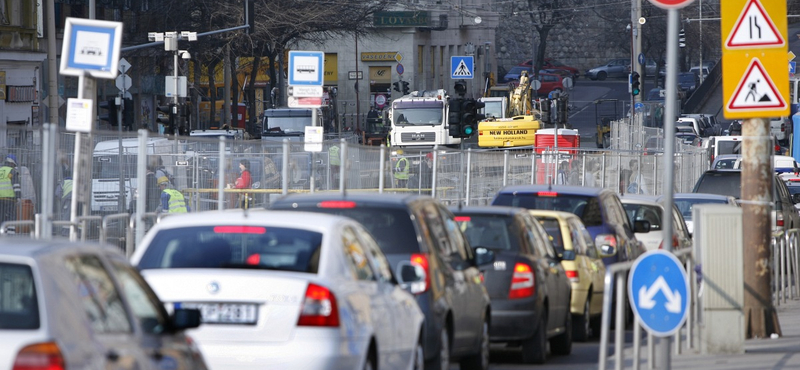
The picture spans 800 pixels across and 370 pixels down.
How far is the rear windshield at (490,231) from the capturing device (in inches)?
490

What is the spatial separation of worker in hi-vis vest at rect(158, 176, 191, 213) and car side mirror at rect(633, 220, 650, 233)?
5.51 m

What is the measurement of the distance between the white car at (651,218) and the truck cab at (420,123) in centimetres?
3458

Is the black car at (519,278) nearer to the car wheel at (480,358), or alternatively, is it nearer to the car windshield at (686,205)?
the car wheel at (480,358)

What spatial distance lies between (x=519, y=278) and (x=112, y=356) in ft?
22.9

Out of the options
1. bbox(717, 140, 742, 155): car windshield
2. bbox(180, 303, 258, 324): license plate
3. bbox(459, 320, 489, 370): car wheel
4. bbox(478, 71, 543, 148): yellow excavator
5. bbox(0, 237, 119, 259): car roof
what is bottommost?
bbox(459, 320, 489, 370): car wheel

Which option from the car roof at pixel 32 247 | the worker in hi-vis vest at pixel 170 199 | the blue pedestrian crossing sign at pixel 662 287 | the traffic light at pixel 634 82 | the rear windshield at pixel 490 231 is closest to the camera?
the car roof at pixel 32 247

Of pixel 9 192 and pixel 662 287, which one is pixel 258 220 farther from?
pixel 9 192

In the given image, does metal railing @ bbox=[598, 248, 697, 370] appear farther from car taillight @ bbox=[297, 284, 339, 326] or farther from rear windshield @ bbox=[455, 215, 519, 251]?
car taillight @ bbox=[297, 284, 339, 326]

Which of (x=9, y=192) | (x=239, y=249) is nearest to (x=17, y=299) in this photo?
(x=239, y=249)

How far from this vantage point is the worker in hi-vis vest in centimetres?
1712

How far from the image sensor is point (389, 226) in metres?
9.78

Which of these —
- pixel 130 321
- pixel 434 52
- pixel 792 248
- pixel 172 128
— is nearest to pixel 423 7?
pixel 434 52

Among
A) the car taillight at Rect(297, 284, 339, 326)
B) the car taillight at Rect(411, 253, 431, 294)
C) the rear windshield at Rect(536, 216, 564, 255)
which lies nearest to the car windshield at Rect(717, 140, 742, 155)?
the rear windshield at Rect(536, 216, 564, 255)

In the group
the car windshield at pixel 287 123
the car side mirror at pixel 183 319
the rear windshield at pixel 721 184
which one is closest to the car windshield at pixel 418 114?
the car windshield at pixel 287 123
